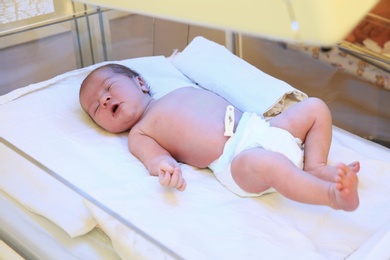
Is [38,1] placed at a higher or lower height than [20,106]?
higher

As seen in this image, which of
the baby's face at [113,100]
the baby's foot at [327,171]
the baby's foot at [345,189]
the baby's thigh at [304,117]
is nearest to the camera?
the baby's foot at [345,189]

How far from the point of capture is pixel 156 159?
1196 millimetres

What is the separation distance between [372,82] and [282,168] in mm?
582

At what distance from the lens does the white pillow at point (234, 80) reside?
1.40 meters

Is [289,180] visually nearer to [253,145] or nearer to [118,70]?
[253,145]

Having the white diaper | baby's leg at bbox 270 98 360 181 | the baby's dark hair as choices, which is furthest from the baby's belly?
the baby's dark hair

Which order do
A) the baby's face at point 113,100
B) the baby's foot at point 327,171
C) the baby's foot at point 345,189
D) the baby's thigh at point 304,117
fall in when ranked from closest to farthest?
the baby's foot at point 345,189 < the baby's foot at point 327,171 < the baby's thigh at point 304,117 < the baby's face at point 113,100

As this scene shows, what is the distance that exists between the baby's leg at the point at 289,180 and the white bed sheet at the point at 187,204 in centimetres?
6

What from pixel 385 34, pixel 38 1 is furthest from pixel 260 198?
pixel 38 1

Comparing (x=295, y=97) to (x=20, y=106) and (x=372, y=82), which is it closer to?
(x=372, y=82)

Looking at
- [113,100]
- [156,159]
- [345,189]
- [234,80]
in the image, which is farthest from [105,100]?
[345,189]

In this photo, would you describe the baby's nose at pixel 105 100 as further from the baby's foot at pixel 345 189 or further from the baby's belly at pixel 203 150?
the baby's foot at pixel 345 189

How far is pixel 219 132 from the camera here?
121 centimetres

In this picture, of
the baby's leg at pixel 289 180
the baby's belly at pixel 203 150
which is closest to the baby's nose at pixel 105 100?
the baby's belly at pixel 203 150
